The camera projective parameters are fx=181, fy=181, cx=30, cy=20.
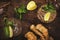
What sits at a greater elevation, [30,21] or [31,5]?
[31,5]

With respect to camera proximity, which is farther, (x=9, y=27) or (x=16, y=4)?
(x=16, y=4)

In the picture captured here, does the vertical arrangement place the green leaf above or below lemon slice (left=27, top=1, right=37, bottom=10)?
below

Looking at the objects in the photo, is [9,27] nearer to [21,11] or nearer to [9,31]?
[9,31]

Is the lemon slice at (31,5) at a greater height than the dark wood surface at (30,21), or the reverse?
the lemon slice at (31,5)

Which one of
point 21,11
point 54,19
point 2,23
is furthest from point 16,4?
point 54,19

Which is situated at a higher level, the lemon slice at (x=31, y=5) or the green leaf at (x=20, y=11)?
the lemon slice at (x=31, y=5)

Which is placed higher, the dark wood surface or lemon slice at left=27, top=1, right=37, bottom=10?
lemon slice at left=27, top=1, right=37, bottom=10

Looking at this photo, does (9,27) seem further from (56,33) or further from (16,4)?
(56,33)

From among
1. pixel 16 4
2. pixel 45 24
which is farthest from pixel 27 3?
pixel 45 24

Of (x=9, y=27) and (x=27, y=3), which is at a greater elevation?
(x=27, y=3)
